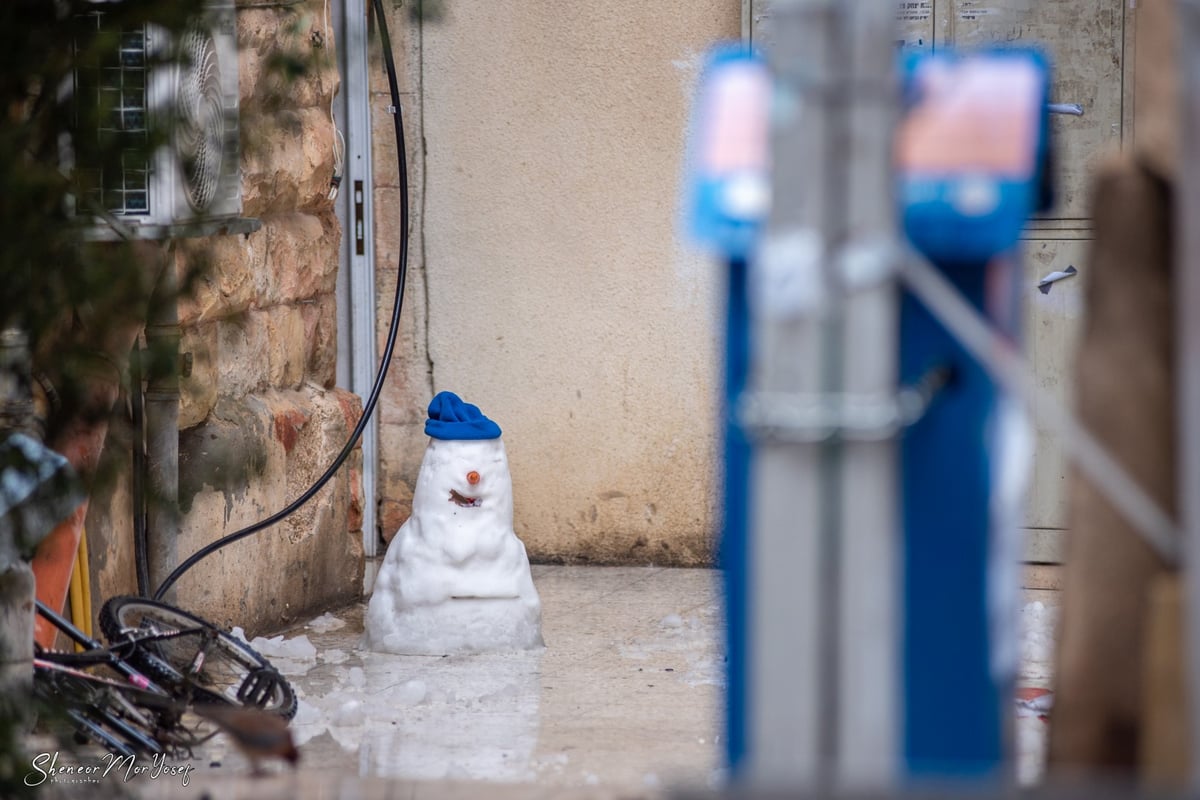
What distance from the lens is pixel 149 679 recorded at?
3994 millimetres

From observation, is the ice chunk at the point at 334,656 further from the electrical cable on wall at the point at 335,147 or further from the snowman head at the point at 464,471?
the electrical cable on wall at the point at 335,147

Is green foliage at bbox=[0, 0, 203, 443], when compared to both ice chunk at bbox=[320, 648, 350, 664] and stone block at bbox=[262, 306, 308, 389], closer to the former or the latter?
ice chunk at bbox=[320, 648, 350, 664]

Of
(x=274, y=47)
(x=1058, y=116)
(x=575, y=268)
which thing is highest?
(x=274, y=47)

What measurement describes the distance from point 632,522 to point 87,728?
330 cm

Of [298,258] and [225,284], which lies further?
[298,258]

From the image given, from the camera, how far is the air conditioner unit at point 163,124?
262 cm

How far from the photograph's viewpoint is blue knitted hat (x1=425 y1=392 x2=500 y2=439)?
201 inches

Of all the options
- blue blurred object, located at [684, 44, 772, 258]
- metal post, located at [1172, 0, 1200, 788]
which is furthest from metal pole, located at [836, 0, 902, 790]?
metal post, located at [1172, 0, 1200, 788]

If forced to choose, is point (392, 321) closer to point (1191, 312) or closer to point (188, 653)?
point (188, 653)

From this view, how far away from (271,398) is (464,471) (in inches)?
34.8

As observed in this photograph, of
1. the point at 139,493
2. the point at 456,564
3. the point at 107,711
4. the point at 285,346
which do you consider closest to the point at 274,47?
the point at 285,346

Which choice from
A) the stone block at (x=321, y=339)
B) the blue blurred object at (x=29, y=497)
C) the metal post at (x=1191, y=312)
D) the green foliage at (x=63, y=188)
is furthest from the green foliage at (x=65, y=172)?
the stone block at (x=321, y=339)

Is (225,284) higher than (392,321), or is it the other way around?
(225,284)

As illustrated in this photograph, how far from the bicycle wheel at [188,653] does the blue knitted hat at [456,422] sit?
41.6 inches
